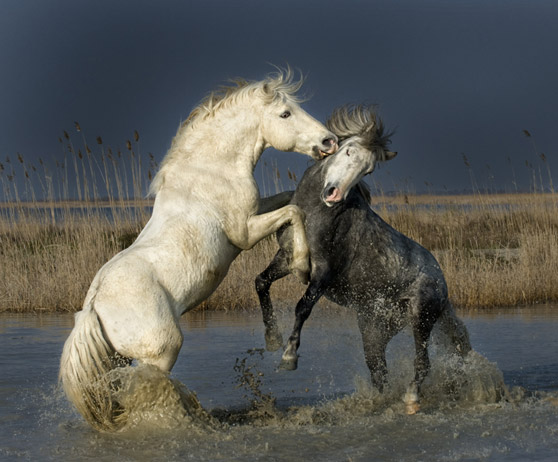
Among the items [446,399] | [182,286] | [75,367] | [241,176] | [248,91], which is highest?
[248,91]

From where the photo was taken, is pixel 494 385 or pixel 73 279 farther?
pixel 73 279

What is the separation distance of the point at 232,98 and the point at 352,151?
2.79 ft

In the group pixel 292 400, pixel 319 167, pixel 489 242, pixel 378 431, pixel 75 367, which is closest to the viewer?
pixel 75 367

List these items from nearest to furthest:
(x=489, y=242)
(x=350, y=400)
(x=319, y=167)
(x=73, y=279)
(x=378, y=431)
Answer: (x=378, y=431), (x=319, y=167), (x=350, y=400), (x=73, y=279), (x=489, y=242)

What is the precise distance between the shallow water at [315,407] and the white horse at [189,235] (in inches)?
13.3

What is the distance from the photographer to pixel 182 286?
517cm

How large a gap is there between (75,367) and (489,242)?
11841 millimetres

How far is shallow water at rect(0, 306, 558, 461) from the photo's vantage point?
198 inches

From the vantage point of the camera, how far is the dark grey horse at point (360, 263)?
5.64 meters

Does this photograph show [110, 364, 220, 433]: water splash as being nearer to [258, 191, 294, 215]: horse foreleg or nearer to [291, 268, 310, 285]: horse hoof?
[291, 268, 310, 285]: horse hoof

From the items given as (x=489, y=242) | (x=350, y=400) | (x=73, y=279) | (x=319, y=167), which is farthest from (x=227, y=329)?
(x=489, y=242)

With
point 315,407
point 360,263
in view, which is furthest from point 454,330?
point 315,407

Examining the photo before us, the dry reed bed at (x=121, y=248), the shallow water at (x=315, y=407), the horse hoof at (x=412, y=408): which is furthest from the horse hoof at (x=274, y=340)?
the dry reed bed at (x=121, y=248)

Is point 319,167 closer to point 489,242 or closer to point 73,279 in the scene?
point 73,279
